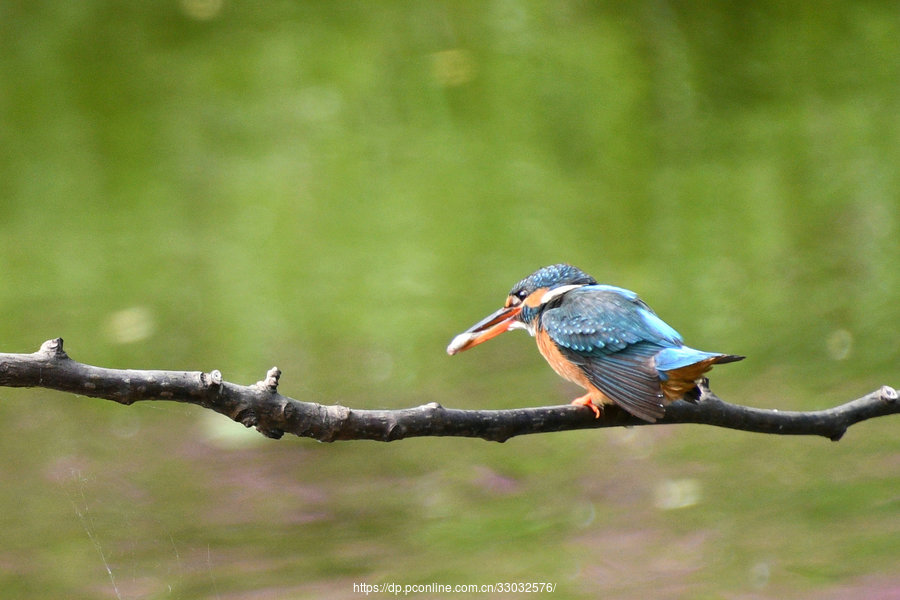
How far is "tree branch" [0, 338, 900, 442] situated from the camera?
3.34 ft

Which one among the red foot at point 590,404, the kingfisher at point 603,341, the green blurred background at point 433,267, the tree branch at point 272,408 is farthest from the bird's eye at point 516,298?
the green blurred background at point 433,267

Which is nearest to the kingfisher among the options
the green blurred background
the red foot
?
the red foot

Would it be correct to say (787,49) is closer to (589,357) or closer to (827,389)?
(827,389)

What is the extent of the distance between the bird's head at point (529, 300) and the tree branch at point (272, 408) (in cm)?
40

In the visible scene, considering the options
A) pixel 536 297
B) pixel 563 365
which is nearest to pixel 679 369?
pixel 563 365

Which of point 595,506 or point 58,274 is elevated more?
point 58,274

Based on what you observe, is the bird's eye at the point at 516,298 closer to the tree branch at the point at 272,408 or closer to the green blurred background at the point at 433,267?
the tree branch at the point at 272,408

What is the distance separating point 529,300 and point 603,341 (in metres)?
0.22

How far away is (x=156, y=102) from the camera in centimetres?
404

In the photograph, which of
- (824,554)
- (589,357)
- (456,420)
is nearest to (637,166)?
(824,554)

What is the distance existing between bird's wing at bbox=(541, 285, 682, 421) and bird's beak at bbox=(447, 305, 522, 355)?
0.10 m

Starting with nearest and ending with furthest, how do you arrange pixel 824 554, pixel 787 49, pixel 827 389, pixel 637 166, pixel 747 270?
1. pixel 824 554
2. pixel 827 389
3. pixel 747 270
4. pixel 637 166
5. pixel 787 49

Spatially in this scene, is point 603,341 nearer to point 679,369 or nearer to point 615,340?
point 615,340

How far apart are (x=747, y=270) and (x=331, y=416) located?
253cm
